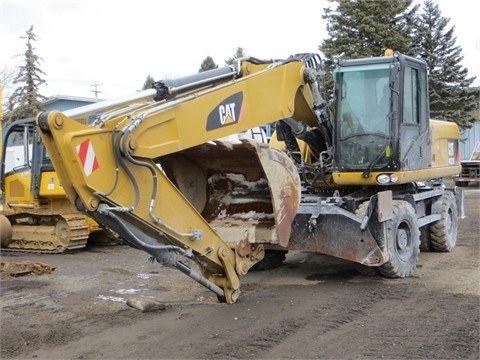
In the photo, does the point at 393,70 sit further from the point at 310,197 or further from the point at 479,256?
the point at 479,256

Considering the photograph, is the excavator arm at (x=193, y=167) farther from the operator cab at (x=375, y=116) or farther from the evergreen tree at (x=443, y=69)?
the evergreen tree at (x=443, y=69)

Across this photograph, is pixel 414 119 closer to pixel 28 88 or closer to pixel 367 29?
pixel 367 29

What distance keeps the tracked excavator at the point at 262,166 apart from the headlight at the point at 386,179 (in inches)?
0.6

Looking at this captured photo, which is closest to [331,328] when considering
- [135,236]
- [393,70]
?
[135,236]

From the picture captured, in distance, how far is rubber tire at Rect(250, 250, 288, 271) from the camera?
25.6 ft

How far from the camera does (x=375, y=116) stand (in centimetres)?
713

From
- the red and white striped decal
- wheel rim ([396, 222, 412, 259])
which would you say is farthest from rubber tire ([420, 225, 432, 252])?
the red and white striped decal

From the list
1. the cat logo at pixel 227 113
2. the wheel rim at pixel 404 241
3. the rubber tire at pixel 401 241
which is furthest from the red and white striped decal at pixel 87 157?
the wheel rim at pixel 404 241

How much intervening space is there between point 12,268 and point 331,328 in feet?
16.8

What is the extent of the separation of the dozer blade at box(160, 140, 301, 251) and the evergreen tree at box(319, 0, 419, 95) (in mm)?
22248

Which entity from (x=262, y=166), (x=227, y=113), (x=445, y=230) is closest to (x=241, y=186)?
(x=262, y=166)

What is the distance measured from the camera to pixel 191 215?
4738 millimetres

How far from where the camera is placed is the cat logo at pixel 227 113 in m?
4.74

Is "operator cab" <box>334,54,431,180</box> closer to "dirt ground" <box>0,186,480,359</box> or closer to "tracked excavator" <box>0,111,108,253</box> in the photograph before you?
"dirt ground" <box>0,186,480,359</box>
